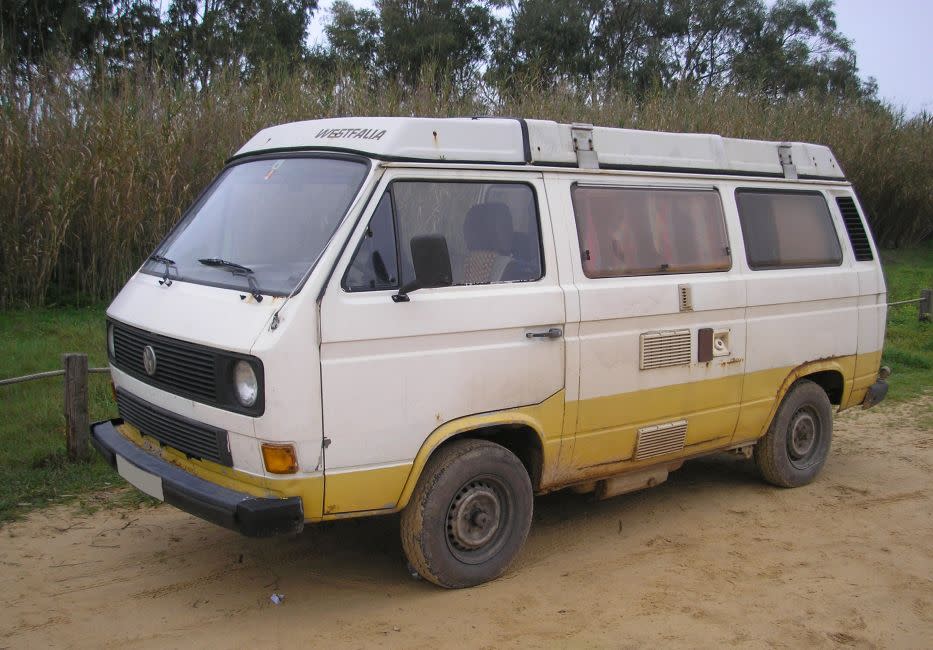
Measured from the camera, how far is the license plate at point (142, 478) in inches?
175

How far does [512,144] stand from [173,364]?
Answer: 2.08m

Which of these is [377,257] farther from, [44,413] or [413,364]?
[44,413]

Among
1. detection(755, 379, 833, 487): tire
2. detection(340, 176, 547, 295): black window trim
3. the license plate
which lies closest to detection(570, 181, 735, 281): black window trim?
detection(340, 176, 547, 295): black window trim

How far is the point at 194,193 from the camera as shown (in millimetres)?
10789

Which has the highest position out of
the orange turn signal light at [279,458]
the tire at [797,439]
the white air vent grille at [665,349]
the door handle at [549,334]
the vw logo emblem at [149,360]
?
the door handle at [549,334]

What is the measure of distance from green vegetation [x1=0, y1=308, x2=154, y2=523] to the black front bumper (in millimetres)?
1961

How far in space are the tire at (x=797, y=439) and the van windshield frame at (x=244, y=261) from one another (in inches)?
143

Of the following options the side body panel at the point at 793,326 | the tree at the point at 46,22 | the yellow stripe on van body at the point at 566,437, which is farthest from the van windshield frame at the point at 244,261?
the tree at the point at 46,22

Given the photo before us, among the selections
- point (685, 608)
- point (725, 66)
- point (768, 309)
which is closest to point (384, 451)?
point (685, 608)

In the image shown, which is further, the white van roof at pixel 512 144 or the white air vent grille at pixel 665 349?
the white air vent grille at pixel 665 349

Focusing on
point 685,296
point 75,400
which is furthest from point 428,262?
point 75,400

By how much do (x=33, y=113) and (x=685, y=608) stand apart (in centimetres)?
893

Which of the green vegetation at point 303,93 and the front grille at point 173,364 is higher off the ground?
the green vegetation at point 303,93

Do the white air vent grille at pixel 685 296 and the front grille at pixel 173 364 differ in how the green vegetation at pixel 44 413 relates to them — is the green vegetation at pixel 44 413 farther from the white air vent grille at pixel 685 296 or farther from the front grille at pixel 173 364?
the white air vent grille at pixel 685 296
